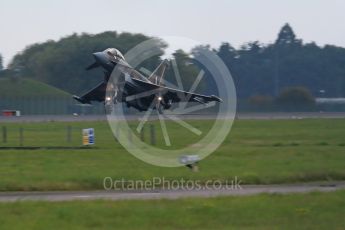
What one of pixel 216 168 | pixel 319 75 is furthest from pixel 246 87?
pixel 216 168

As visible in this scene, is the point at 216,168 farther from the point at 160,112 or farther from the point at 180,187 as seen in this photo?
the point at 160,112

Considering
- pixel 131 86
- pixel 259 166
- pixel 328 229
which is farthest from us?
pixel 131 86

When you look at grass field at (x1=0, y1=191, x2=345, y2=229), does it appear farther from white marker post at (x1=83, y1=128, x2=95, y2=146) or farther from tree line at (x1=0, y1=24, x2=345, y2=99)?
tree line at (x1=0, y1=24, x2=345, y2=99)

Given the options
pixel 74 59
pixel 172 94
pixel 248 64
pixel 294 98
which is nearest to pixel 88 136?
pixel 172 94

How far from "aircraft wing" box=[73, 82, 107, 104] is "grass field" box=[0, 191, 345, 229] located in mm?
27562

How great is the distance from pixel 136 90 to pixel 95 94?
3215mm

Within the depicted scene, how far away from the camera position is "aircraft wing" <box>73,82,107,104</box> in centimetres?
4691

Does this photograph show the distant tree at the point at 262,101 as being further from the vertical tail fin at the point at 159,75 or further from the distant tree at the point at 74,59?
the vertical tail fin at the point at 159,75

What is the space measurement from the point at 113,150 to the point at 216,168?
10.7 m

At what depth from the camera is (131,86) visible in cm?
4459

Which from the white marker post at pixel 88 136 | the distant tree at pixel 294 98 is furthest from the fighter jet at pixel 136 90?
the distant tree at pixel 294 98

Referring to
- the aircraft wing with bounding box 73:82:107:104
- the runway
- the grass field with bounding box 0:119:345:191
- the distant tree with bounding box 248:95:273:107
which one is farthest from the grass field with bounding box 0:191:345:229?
the distant tree with bounding box 248:95:273:107

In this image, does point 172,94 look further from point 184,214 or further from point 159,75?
point 184,214

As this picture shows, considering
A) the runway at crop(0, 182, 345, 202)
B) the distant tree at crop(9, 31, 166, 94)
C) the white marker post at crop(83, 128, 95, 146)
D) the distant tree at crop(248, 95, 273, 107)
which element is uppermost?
the distant tree at crop(9, 31, 166, 94)
